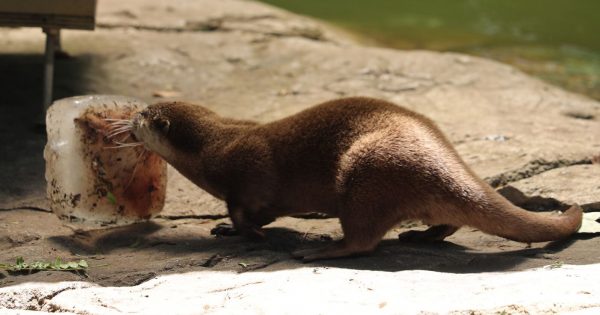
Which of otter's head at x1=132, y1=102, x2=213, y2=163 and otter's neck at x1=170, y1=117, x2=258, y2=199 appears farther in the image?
otter's head at x1=132, y1=102, x2=213, y2=163

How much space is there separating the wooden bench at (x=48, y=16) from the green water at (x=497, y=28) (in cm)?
398

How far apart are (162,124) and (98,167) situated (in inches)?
15.0

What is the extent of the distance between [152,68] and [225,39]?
87cm

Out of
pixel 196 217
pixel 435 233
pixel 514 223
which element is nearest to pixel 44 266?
pixel 196 217

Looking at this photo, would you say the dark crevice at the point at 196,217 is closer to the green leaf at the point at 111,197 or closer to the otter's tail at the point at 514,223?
the green leaf at the point at 111,197

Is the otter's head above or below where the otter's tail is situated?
above

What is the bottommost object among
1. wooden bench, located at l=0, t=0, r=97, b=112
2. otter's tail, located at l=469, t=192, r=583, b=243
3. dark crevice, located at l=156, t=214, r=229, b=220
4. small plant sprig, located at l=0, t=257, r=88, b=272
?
dark crevice, located at l=156, t=214, r=229, b=220

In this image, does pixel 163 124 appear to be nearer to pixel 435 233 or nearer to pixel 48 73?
pixel 435 233

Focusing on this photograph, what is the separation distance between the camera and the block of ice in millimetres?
3939

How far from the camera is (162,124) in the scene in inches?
154

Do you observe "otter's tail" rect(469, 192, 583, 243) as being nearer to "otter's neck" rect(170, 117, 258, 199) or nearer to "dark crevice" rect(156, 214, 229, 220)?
"otter's neck" rect(170, 117, 258, 199)

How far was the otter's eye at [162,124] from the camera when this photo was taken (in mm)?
3900

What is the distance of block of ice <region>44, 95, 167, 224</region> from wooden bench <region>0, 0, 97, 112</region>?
1.22 meters

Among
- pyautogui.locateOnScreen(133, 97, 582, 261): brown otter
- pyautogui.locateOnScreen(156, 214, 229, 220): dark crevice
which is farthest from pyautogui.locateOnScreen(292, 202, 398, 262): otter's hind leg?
pyautogui.locateOnScreen(156, 214, 229, 220): dark crevice
